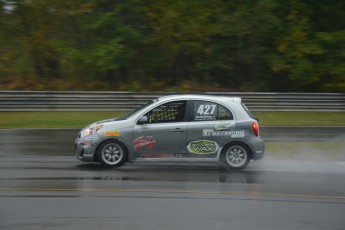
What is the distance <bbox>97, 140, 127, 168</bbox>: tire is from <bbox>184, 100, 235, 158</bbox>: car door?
4.57 ft

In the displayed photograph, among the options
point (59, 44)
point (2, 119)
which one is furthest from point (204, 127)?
point (59, 44)

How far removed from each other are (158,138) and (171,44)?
17061mm

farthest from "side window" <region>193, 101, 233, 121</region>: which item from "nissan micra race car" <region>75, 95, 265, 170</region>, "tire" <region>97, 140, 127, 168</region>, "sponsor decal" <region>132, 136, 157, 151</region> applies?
"tire" <region>97, 140, 127, 168</region>

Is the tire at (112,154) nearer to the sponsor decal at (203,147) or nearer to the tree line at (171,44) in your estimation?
the sponsor decal at (203,147)

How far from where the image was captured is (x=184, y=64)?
98.2 ft

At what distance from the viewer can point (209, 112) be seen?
1273cm

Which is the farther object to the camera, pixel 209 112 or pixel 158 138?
pixel 209 112

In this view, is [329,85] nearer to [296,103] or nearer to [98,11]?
[296,103]

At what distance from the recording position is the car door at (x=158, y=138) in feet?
41.0

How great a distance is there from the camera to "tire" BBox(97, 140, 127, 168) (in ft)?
41.2

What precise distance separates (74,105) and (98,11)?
19.1 ft

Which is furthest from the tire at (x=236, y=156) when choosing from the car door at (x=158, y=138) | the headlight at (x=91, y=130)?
the headlight at (x=91, y=130)

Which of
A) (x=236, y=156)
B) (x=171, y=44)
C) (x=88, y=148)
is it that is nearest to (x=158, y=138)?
(x=88, y=148)

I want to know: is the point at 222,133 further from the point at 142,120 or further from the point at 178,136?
the point at 142,120
